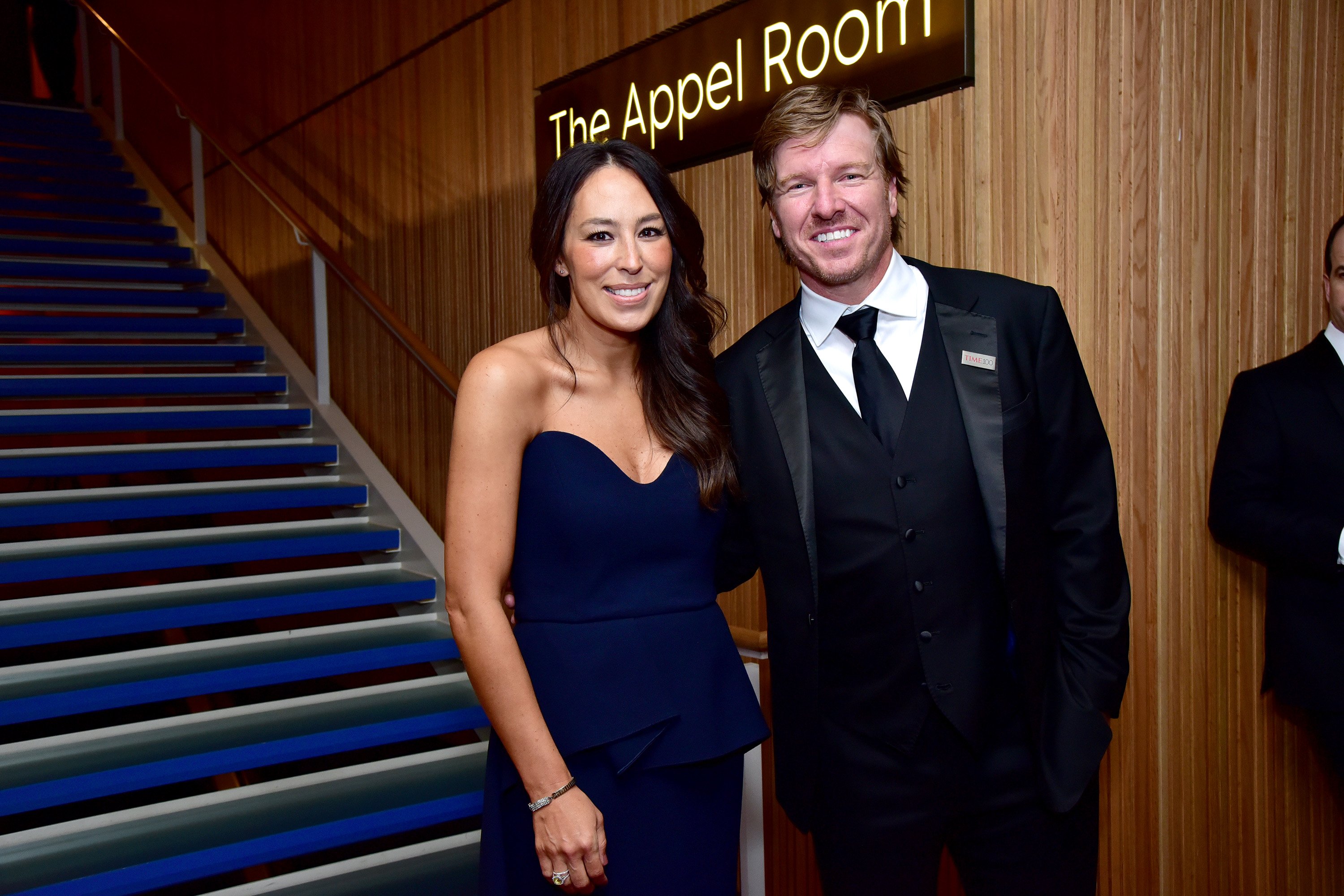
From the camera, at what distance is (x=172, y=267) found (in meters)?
6.04

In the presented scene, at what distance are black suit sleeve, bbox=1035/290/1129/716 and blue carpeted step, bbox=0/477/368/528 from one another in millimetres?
3333

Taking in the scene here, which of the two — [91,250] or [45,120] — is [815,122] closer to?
[91,250]

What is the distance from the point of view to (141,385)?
4922 mm

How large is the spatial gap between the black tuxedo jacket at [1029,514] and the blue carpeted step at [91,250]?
17.6ft

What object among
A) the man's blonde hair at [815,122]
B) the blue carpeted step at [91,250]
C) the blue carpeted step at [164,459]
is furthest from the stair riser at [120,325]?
the man's blonde hair at [815,122]

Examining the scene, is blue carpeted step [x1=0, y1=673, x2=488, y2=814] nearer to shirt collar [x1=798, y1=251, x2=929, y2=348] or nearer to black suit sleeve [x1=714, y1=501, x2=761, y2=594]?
black suit sleeve [x1=714, y1=501, x2=761, y2=594]

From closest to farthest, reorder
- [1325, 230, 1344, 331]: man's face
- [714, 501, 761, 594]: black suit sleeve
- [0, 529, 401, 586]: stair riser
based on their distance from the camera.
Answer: [714, 501, 761, 594]: black suit sleeve, [1325, 230, 1344, 331]: man's face, [0, 529, 401, 586]: stair riser

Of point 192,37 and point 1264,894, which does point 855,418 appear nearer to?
point 1264,894

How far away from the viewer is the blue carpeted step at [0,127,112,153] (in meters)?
7.12

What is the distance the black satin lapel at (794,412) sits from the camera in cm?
172

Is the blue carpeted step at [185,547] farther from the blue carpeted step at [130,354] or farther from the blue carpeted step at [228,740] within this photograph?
the blue carpeted step at [130,354]

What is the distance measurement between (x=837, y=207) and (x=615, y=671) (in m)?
0.81

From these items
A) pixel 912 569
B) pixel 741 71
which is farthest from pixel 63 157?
pixel 912 569

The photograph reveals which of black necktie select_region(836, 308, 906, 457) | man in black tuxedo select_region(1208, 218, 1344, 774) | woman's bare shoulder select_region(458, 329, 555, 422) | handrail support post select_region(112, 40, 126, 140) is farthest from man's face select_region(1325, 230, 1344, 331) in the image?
handrail support post select_region(112, 40, 126, 140)
